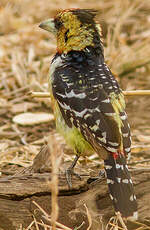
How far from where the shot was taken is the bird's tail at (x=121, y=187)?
3814 millimetres

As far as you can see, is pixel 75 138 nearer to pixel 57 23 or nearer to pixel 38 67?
pixel 57 23

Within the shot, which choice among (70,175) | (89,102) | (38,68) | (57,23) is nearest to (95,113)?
(89,102)

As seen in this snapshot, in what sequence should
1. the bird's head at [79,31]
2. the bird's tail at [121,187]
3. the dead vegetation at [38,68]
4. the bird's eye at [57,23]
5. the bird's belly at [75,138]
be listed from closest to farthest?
the bird's tail at [121,187]
the bird's belly at [75,138]
the bird's head at [79,31]
the bird's eye at [57,23]
the dead vegetation at [38,68]

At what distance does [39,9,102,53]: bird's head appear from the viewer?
4.88 meters

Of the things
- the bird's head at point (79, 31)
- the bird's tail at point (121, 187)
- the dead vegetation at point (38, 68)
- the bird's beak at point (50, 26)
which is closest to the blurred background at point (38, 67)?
the dead vegetation at point (38, 68)

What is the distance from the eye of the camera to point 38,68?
790 cm

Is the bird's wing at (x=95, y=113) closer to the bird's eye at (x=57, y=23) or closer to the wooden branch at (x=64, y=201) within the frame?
the wooden branch at (x=64, y=201)

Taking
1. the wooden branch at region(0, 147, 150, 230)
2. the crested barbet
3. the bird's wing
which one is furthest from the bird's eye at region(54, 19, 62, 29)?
the wooden branch at region(0, 147, 150, 230)

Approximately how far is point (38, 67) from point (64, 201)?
4110mm

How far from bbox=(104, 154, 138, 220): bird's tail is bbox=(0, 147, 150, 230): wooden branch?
0.23m

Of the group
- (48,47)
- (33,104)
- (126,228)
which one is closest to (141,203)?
(126,228)

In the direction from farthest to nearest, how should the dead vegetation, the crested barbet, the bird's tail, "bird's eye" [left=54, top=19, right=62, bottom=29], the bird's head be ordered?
the dead vegetation, "bird's eye" [left=54, top=19, right=62, bottom=29], the bird's head, the crested barbet, the bird's tail

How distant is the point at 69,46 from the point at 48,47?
155 inches

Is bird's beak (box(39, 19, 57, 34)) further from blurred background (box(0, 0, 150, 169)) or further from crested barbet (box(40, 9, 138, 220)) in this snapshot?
blurred background (box(0, 0, 150, 169))
